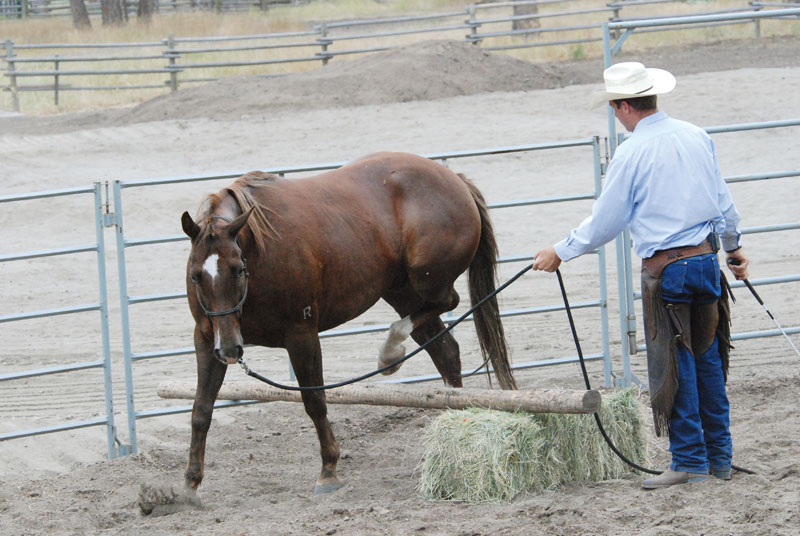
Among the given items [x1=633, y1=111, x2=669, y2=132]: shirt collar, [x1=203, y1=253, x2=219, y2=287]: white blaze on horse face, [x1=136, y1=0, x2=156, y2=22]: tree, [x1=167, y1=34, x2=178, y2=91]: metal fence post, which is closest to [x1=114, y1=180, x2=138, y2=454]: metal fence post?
[x1=203, y1=253, x2=219, y2=287]: white blaze on horse face

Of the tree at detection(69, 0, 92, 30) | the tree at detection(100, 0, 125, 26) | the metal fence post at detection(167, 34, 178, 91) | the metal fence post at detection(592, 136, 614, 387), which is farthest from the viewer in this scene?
the tree at detection(100, 0, 125, 26)

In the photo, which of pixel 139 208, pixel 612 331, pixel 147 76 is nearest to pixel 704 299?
pixel 612 331

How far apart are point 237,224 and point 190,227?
22cm

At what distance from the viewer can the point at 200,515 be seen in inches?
189

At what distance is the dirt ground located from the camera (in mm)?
4512

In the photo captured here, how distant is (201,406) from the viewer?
505cm

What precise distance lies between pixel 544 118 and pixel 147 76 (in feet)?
34.9

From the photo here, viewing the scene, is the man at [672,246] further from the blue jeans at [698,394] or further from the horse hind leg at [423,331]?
the horse hind leg at [423,331]

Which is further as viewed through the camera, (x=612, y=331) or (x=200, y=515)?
(x=612, y=331)

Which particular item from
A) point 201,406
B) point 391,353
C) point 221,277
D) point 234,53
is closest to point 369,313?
point 391,353

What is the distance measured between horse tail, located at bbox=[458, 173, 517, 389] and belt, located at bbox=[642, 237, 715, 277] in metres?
1.57

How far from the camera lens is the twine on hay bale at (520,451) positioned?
4633mm

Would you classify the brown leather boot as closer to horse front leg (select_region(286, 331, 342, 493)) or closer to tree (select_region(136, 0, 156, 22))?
horse front leg (select_region(286, 331, 342, 493))

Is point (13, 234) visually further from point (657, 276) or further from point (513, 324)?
point (657, 276)
